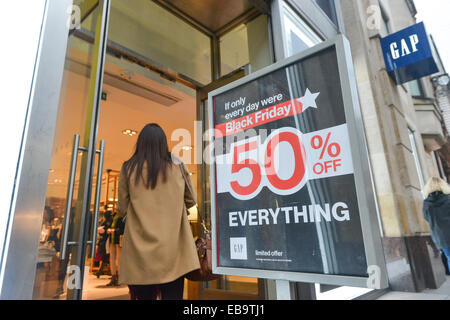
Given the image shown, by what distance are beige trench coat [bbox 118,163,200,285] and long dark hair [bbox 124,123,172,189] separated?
34 millimetres

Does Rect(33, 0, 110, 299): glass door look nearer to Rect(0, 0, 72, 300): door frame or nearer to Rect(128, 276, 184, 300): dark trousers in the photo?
Rect(0, 0, 72, 300): door frame

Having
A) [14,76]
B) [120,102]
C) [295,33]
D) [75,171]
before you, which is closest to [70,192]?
[75,171]

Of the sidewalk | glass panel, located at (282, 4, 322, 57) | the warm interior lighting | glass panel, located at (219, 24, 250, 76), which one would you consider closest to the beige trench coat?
glass panel, located at (282, 4, 322, 57)

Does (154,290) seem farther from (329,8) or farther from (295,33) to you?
(329,8)

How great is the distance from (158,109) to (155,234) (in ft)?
12.9

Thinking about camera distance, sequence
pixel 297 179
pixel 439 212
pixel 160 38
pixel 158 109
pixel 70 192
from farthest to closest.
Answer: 1. pixel 158 109
2. pixel 439 212
3. pixel 160 38
4. pixel 70 192
5. pixel 297 179

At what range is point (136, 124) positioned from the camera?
19.3ft

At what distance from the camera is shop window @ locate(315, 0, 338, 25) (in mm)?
4070

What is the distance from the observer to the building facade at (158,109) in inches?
50.5

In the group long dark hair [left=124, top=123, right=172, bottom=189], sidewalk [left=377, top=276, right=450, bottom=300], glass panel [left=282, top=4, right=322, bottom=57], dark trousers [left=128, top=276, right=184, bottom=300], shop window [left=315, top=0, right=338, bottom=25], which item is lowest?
sidewalk [left=377, top=276, right=450, bottom=300]

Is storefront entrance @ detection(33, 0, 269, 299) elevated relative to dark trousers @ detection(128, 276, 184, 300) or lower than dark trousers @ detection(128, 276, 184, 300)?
elevated

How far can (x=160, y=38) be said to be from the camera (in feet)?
12.2

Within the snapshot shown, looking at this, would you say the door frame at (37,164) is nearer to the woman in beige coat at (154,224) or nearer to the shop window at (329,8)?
the woman in beige coat at (154,224)

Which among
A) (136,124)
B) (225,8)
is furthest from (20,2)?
(136,124)
